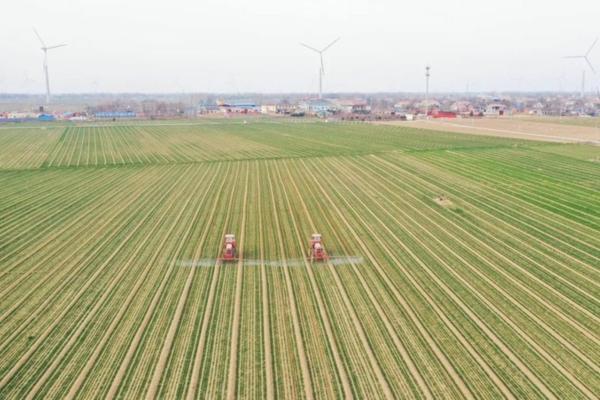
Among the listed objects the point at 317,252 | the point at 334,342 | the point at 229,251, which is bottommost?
the point at 334,342

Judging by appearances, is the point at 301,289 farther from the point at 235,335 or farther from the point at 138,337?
the point at 138,337

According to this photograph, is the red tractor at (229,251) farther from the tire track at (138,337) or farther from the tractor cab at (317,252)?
the tractor cab at (317,252)

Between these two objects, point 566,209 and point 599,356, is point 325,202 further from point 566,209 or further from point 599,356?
point 599,356

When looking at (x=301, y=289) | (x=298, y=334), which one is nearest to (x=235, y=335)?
(x=298, y=334)

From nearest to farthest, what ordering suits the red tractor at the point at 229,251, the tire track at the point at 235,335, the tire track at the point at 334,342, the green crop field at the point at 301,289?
the tire track at the point at 334,342, the tire track at the point at 235,335, the green crop field at the point at 301,289, the red tractor at the point at 229,251

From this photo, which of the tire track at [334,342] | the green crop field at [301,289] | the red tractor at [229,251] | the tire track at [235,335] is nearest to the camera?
the tire track at [334,342]

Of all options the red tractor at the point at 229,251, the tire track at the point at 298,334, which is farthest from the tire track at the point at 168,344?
the tire track at the point at 298,334

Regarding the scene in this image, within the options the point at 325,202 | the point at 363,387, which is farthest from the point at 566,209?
the point at 363,387

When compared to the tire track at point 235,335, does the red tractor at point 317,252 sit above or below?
above

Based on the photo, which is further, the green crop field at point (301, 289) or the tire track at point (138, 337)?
the green crop field at point (301, 289)
